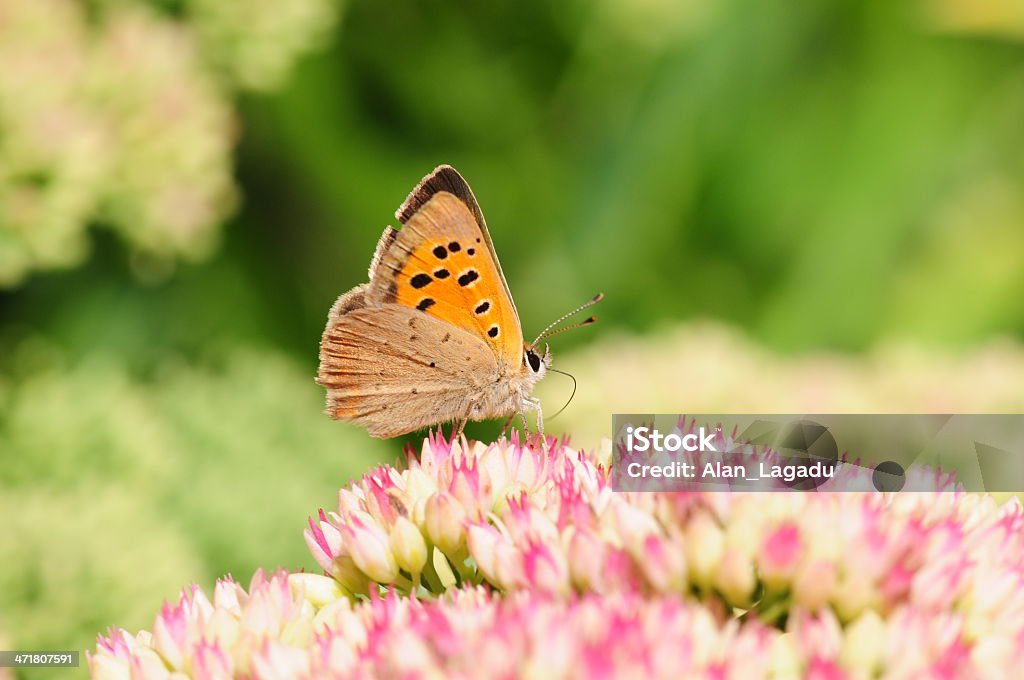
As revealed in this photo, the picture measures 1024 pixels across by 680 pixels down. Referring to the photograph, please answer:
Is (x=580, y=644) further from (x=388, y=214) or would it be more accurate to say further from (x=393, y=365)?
(x=388, y=214)

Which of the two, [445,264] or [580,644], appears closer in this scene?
[580,644]

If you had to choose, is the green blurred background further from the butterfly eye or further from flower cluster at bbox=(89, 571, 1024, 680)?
flower cluster at bbox=(89, 571, 1024, 680)

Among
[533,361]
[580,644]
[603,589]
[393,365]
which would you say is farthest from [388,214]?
[580,644]

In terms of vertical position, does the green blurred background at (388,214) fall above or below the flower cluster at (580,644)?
above

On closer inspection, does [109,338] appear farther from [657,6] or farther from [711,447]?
[711,447]

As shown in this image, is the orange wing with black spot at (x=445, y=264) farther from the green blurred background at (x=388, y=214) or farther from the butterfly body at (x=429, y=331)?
the green blurred background at (x=388, y=214)

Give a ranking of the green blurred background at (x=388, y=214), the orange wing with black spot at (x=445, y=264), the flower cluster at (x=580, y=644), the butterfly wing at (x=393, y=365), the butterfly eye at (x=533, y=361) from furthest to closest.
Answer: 1. the green blurred background at (x=388, y=214)
2. the butterfly eye at (x=533, y=361)
3. the butterfly wing at (x=393, y=365)
4. the orange wing with black spot at (x=445, y=264)
5. the flower cluster at (x=580, y=644)

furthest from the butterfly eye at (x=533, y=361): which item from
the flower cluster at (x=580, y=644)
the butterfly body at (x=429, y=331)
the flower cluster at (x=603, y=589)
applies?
the flower cluster at (x=580, y=644)

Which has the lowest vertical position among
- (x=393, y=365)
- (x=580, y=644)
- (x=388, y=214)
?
(x=580, y=644)
